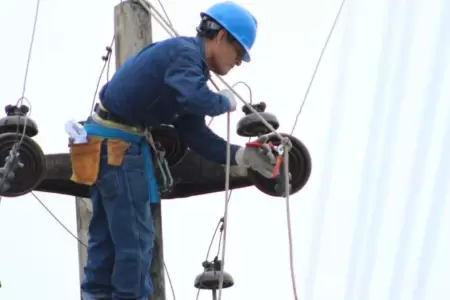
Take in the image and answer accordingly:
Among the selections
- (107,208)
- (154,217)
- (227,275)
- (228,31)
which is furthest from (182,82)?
(227,275)

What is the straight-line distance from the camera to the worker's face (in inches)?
237

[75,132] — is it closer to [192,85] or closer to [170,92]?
[170,92]

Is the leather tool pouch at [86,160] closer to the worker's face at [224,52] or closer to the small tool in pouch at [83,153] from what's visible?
the small tool in pouch at [83,153]

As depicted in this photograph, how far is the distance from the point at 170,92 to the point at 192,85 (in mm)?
321

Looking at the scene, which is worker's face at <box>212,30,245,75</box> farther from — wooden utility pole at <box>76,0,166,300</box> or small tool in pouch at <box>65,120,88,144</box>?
wooden utility pole at <box>76,0,166,300</box>

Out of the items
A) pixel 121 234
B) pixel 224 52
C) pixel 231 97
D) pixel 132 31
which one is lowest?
pixel 121 234

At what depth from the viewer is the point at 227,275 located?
7758mm

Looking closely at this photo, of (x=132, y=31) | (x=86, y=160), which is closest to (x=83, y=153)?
(x=86, y=160)

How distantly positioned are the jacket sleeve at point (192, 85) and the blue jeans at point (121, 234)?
1.76ft

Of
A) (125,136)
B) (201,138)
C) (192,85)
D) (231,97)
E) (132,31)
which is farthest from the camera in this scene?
(132,31)

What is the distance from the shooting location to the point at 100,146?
6238mm

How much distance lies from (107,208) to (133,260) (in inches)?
11.5

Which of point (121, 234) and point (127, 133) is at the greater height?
point (127, 133)

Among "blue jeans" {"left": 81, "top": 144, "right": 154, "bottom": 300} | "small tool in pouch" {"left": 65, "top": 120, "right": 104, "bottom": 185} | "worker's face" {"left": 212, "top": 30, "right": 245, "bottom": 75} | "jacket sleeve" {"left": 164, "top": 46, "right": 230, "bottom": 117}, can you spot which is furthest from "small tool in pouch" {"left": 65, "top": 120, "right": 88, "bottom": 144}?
"worker's face" {"left": 212, "top": 30, "right": 245, "bottom": 75}
